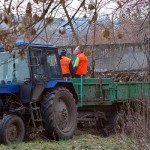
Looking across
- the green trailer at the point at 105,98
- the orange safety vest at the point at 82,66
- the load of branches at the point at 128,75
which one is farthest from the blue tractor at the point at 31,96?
the load of branches at the point at 128,75

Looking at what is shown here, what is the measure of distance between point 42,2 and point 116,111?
8780mm

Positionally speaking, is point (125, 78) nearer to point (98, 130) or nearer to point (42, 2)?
point (98, 130)

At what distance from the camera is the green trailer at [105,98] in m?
12.8

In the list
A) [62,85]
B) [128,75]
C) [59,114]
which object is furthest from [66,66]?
[128,75]

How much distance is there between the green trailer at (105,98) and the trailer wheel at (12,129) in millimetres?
2517

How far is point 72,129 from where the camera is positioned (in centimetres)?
1168

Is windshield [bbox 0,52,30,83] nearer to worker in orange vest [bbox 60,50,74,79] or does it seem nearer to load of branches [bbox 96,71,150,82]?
worker in orange vest [bbox 60,50,74,79]

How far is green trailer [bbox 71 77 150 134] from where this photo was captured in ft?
42.0

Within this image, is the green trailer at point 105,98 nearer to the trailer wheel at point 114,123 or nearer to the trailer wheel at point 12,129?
the trailer wheel at point 114,123

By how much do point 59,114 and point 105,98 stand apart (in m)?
2.16

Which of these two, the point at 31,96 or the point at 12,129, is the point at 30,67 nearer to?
the point at 31,96

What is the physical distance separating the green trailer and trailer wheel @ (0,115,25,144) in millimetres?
2517

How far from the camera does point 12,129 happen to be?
33.7 feet

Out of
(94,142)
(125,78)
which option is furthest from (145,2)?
→ (125,78)
